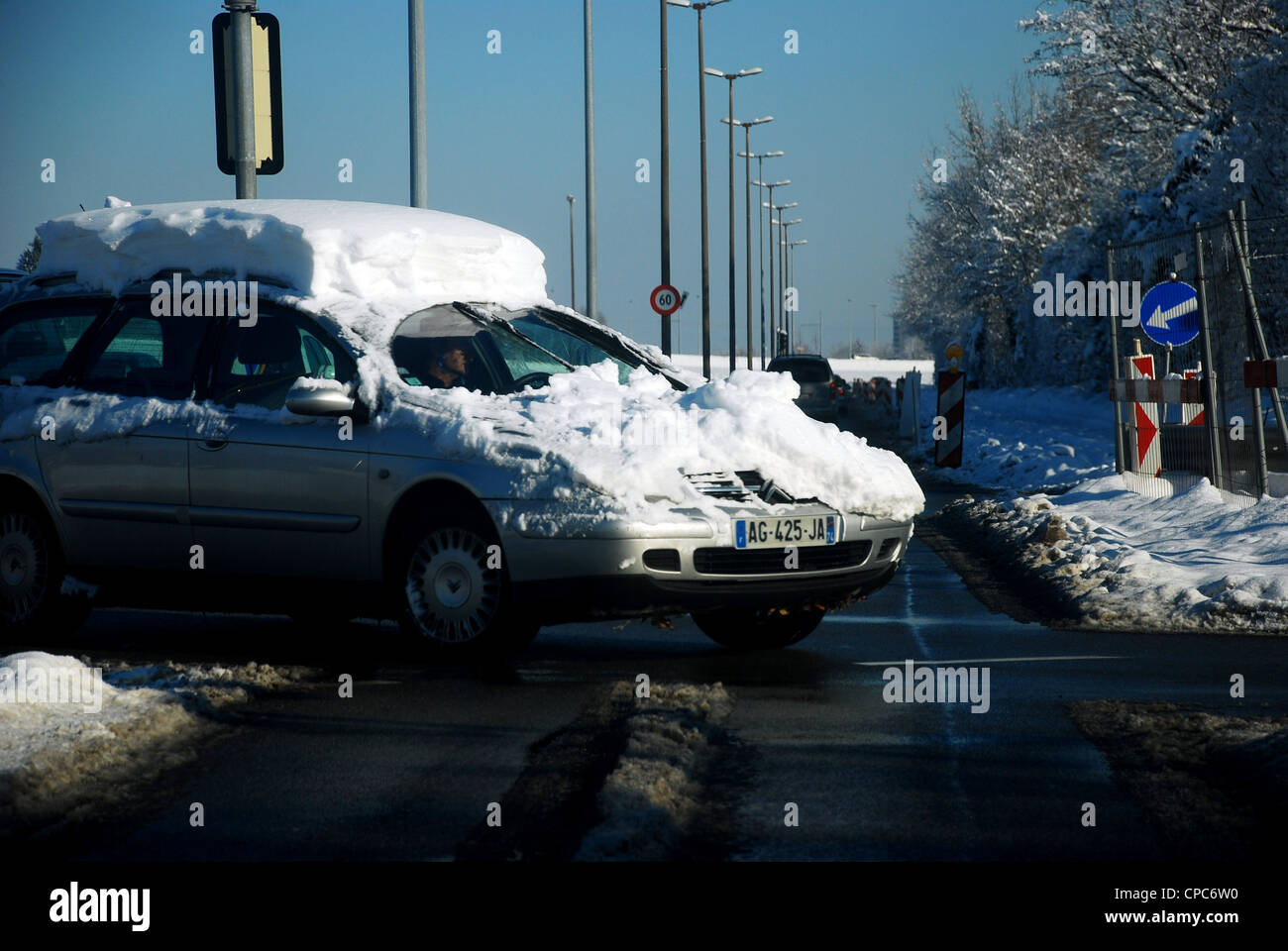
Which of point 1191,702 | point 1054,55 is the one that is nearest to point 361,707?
point 1191,702

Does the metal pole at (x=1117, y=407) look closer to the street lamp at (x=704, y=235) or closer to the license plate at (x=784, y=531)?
the license plate at (x=784, y=531)

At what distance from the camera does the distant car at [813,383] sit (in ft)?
139

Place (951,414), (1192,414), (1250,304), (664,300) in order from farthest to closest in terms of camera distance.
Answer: (664,300)
(951,414)
(1192,414)
(1250,304)

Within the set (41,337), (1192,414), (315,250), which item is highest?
(315,250)

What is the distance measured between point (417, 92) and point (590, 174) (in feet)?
37.7

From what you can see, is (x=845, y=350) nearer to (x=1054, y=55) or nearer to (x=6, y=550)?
(x=1054, y=55)

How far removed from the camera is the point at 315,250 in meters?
8.02

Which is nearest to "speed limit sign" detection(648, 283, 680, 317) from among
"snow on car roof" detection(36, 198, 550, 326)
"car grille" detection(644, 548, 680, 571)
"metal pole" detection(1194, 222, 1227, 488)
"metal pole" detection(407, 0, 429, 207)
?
"metal pole" detection(407, 0, 429, 207)

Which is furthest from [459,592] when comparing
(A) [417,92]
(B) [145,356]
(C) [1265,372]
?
(A) [417,92]

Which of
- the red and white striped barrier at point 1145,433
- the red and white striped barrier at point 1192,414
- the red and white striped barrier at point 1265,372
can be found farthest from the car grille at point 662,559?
the red and white striped barrier at point 1145,433

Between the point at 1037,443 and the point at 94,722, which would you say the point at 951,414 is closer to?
the point at 1037,443

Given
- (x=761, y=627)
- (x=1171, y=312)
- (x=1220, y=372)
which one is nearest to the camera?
(x=761, y=627)

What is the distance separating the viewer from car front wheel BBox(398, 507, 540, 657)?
7.22 metres

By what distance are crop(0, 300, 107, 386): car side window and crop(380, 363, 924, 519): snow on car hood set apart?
2.13 metres
